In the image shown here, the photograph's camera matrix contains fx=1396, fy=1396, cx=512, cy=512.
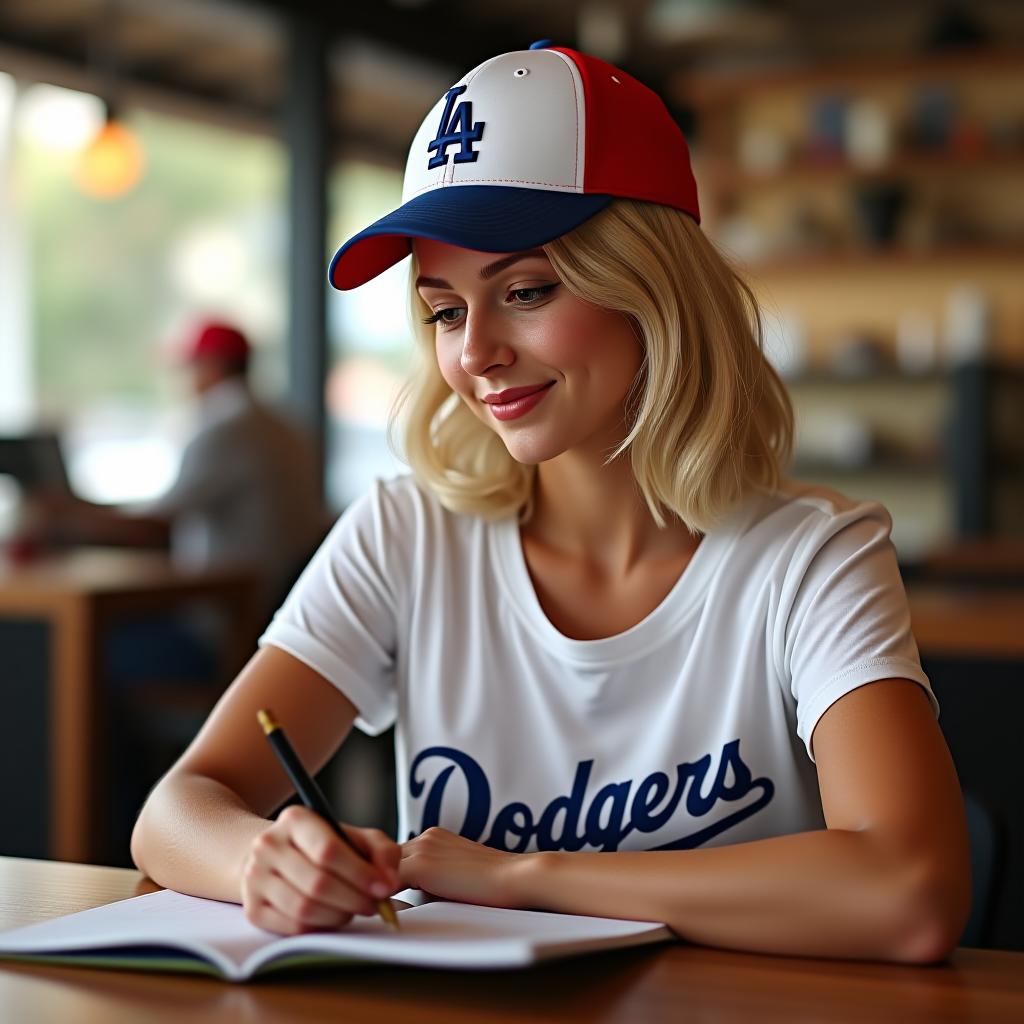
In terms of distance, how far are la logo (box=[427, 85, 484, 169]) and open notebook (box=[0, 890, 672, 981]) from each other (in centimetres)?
64

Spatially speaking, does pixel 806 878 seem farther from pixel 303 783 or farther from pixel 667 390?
pixel 667 390

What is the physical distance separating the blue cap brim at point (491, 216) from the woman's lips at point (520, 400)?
15cm

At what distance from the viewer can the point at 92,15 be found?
20.5ft

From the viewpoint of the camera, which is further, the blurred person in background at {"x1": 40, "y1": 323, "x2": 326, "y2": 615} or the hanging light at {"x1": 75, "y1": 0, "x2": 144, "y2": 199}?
the hanging light at {"x1": 75, "y1": 0, "x2": 144, "y2": 199}

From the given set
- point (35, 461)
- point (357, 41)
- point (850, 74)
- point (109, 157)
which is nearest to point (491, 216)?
point (35, 461)

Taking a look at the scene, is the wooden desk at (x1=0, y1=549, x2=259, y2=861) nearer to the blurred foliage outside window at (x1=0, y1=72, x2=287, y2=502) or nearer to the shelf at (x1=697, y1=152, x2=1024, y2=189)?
the blurred foliage outside window at (x1=0, y1=72, x2=287, y2=502)

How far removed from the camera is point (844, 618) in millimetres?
1251

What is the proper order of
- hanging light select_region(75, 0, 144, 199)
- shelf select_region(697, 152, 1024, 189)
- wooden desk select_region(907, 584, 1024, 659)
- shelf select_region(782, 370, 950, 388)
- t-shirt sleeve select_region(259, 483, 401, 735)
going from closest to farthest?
1. t-shirt sleeve select_region(259, 483, 401, 735)
2. wooden desk select_region(907, 584, 1024, 659)
3. hanging light select_region(75, 0, 144, 199)
4. shelf select_region(697, 152, 1024, 189)
5. shelf select_region(782, 370, 950, 388)

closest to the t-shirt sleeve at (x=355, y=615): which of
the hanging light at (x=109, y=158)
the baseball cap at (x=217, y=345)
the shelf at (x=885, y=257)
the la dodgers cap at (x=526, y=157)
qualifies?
the la dodgers cap at (x=526, y=157)

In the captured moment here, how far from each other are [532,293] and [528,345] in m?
0.05

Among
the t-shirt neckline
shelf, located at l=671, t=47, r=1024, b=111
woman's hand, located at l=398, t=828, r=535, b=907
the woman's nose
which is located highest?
shelf, located at l=671, t=47, r=1024, b=111

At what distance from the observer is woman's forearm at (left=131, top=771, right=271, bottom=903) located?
1.09 m

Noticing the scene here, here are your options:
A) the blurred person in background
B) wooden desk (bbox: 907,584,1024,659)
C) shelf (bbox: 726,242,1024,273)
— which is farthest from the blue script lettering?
shelf (bbox: 726,242,1024,273)

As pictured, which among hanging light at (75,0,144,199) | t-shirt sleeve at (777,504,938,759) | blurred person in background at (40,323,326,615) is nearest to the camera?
t-shirt sleeve at (777,504,938,759)
